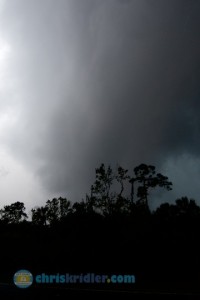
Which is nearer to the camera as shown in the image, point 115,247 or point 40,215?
point 115,247

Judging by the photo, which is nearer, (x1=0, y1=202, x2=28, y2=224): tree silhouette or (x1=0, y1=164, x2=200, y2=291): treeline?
(x1=0, y1=164, x2=200, y2=291): treeline

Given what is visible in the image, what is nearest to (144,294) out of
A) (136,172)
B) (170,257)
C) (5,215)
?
(170,257)

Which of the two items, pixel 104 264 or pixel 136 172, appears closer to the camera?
pixel 104 264

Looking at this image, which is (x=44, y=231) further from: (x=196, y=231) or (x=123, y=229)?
(x=196, y=231)

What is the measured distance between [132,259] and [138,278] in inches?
136

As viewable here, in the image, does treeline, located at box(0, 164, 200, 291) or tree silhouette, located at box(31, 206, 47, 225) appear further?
tree silhouette, located at box(31, 206, 47, 225)

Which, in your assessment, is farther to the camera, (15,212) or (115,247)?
(15,212)

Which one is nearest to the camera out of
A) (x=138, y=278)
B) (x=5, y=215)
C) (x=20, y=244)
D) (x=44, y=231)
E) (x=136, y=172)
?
Answer: (x=138, y=278)

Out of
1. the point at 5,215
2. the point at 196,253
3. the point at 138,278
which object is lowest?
the point at 138,278

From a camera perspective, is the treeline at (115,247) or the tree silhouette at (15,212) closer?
the treeline at (115,247)

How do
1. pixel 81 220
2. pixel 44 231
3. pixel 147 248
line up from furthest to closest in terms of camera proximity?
pixel 44 231 → pixel 81 220 → pixel 147 248

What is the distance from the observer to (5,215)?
90.4m

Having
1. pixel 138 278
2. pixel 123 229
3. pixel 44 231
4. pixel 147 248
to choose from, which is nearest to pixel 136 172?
pixel 44 231

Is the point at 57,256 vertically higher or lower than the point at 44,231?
lower
